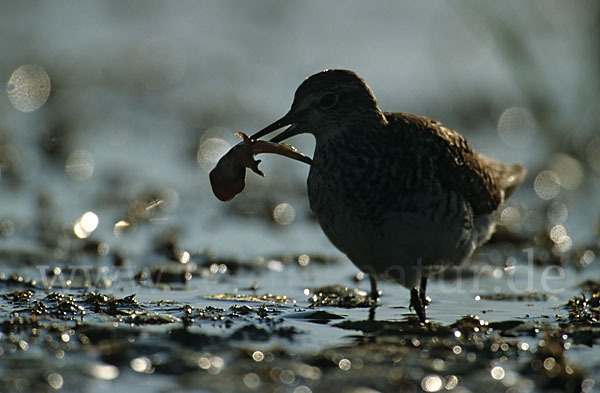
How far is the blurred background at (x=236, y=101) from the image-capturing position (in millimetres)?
9336

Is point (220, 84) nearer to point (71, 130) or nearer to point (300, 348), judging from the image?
point (71, 130)

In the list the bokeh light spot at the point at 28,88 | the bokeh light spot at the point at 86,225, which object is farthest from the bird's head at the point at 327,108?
the bokeh light spot at the point at 28,88

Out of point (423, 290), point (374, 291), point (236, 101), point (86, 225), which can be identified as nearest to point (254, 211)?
point (86, 225)

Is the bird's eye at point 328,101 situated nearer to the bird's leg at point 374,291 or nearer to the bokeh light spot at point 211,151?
the bird's leg at point 374,291

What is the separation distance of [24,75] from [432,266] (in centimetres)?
931

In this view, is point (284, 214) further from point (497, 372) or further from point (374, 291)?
point (497, 372)

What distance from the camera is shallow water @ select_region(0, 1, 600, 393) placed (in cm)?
491

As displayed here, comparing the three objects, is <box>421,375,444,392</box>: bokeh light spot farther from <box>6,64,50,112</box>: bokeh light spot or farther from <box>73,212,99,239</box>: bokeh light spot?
<box>6,64,50,112</box>: bokeh light spot

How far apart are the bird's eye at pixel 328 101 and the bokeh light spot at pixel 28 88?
7.53 m

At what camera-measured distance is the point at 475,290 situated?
740cm

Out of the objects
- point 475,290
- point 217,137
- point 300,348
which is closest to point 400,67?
point 217,137

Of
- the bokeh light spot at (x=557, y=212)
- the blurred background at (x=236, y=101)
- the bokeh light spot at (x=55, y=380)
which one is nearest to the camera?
the bokeh light spot at (x=55, y=380)

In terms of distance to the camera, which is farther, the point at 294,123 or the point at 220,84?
the point at 220,84

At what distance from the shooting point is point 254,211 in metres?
9.77
